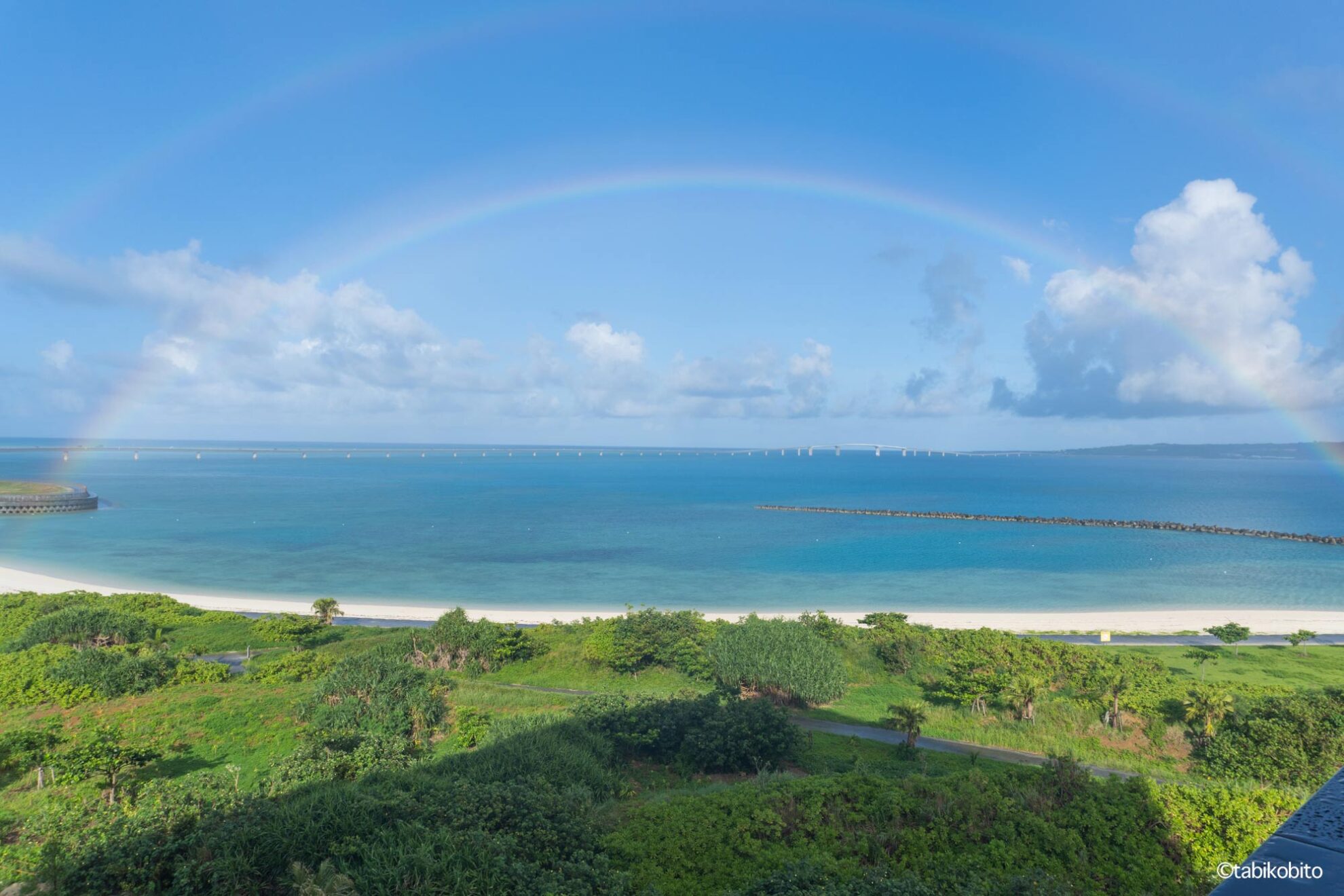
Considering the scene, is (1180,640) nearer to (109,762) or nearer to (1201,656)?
(1201,656)

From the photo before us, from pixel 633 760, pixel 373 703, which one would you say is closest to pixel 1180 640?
pixel 633 760

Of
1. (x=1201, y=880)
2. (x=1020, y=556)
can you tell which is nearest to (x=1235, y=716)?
(x=1201, y=880)

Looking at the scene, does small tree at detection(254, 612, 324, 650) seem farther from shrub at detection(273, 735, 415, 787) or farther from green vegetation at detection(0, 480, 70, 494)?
green vegetation at detection(0, 480, 70, 494)

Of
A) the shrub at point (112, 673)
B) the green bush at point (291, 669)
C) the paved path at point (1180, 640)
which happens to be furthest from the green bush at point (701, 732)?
the paved path at point (1180, 640)

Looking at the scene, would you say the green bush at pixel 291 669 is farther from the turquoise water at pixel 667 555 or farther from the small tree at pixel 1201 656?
the small tree at pixel 1201 656

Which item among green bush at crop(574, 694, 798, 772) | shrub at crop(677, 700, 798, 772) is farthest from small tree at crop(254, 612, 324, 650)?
shrub at crop(677, 700, 798, 772)

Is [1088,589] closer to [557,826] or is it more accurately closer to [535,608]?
[535,608]
